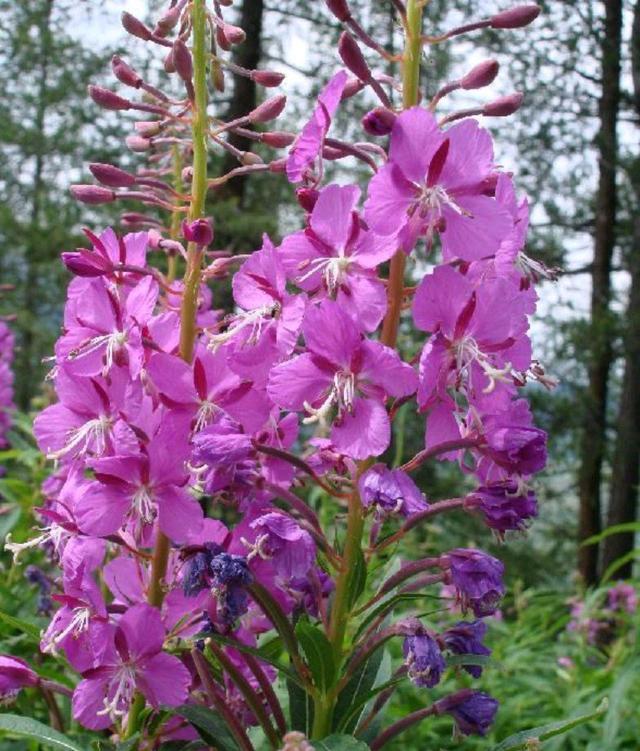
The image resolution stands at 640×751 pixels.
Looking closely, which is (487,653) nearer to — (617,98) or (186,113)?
(186,113)

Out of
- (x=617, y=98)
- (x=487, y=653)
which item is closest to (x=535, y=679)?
(x=487, y=653)

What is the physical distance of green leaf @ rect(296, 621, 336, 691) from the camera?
1.63 meters

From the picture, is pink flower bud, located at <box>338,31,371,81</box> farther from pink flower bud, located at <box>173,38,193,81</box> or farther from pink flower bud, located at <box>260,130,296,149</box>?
pink flower bud, located at <box>173,38,193,81</box>

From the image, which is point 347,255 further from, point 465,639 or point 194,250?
point 465,639

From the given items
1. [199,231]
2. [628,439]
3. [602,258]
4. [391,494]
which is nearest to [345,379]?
[391,494]

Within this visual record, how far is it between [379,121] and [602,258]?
13201 millimetres

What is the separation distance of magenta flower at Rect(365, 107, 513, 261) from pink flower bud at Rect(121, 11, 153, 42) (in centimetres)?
73

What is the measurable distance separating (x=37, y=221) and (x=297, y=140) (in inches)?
590

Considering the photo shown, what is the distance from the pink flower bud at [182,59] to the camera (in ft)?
6.42

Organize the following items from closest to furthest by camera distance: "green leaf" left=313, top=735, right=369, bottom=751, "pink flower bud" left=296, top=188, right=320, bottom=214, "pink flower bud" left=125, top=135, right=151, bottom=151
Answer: "green leaf" left=313, top=735, right=369, bottom=751 → "pink flower bud" left=296, top=188, right=320, bottom=214 → "pink flower bud" left=125, top=135, right=151, bottom=151

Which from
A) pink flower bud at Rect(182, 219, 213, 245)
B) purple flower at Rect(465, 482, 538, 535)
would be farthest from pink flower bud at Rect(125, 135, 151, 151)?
purple flower at Rect(465, 482, 538, 535)

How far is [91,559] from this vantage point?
1862mm

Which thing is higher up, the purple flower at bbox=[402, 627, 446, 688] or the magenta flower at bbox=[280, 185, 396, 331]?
the magenta flower at bbox=[280, 185, 396, 331]

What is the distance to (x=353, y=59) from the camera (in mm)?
1762
